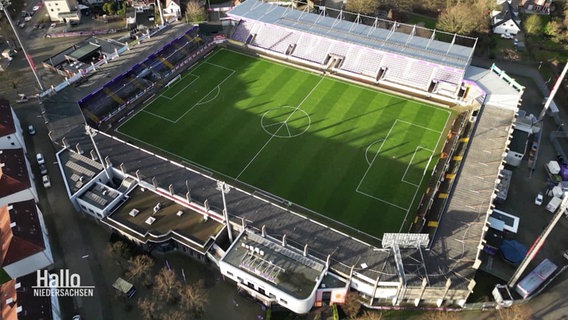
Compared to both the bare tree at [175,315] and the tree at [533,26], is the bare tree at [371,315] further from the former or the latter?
the tree at [533,26]

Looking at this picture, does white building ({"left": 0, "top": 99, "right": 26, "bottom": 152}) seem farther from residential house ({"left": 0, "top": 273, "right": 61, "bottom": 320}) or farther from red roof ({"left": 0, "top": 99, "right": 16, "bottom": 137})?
residential house ({"left": 0, "top": 273, "right": 61, "bottom": 320})

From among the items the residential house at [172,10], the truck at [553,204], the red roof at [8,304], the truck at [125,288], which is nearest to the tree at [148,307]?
the truck at [125,288]

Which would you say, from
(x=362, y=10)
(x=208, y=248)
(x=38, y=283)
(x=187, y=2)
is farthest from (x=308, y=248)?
(x=187, y=2)

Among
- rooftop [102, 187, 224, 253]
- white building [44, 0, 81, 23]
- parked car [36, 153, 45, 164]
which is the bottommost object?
parked car [36, 153, 45, 164]

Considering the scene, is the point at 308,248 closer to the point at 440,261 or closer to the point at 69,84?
the point at 440,261

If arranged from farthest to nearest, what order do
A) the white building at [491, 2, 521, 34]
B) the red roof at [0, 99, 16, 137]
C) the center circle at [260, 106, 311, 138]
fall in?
1. the white building at [491, 2, 521, 34]
2. the center circle at [260, 106, 311, 138]
3. the red roof at [0, 99, 16, 137]

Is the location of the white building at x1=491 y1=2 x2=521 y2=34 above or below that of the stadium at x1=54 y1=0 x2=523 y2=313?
above

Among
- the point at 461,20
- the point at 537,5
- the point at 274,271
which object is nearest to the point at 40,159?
the point at 274,271

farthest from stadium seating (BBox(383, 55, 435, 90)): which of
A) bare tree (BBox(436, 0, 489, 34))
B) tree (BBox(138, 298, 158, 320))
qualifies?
tree (BBox(138, 298, 158, 320))
